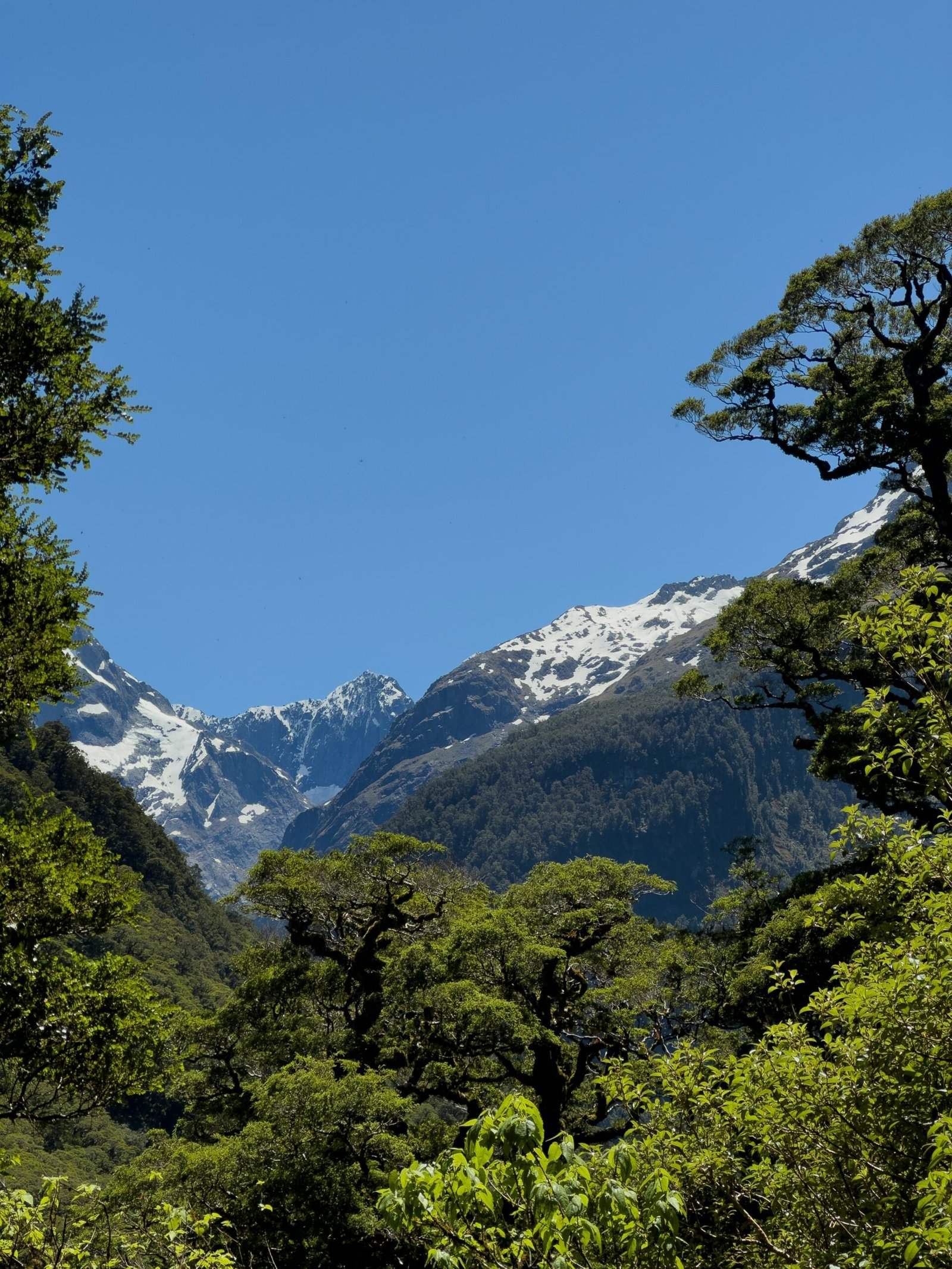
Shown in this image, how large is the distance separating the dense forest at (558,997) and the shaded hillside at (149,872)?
81719 mm

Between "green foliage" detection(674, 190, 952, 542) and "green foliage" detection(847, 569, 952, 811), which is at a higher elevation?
"green foliage" detection(674, 190, 952, 542)

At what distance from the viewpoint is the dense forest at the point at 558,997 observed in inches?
211

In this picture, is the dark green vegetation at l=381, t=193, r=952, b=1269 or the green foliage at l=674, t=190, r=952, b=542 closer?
the dark green vegetation at l=381, t=193, r=952, b=1269

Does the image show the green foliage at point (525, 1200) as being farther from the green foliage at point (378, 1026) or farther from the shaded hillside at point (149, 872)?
the shaded hillside at point (149, 872)

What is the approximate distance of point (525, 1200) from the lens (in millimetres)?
4543

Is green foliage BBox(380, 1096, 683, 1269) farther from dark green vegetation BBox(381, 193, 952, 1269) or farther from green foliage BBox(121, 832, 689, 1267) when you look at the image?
green foliage BBox(121, 832, 689, 1267)

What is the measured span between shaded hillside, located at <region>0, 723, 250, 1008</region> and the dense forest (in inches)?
3217

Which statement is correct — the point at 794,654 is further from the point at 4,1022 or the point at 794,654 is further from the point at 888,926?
the point at 4,1022

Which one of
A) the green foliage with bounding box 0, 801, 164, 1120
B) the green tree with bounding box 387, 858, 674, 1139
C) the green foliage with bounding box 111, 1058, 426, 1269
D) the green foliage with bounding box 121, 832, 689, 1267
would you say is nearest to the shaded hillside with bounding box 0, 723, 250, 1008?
the green foliage with bounding box 121, 832, 689, 1267

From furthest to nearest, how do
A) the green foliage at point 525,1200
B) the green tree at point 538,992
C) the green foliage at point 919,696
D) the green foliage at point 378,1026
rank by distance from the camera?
the green tree at point 538,992 < the green foliage at point 378,1026 < the green foliage at point 919,696 < the green foliage at point 525,1200

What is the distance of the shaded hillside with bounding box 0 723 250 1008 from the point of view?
10725 centimetres

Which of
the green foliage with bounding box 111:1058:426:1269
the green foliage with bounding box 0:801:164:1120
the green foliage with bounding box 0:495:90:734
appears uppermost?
the green foliage with bounding box 0:495:90:734

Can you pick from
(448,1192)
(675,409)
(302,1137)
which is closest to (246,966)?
(302,1137)

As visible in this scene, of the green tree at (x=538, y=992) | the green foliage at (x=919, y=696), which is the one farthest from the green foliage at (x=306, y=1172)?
the green foliage at (x=919, y=696)
